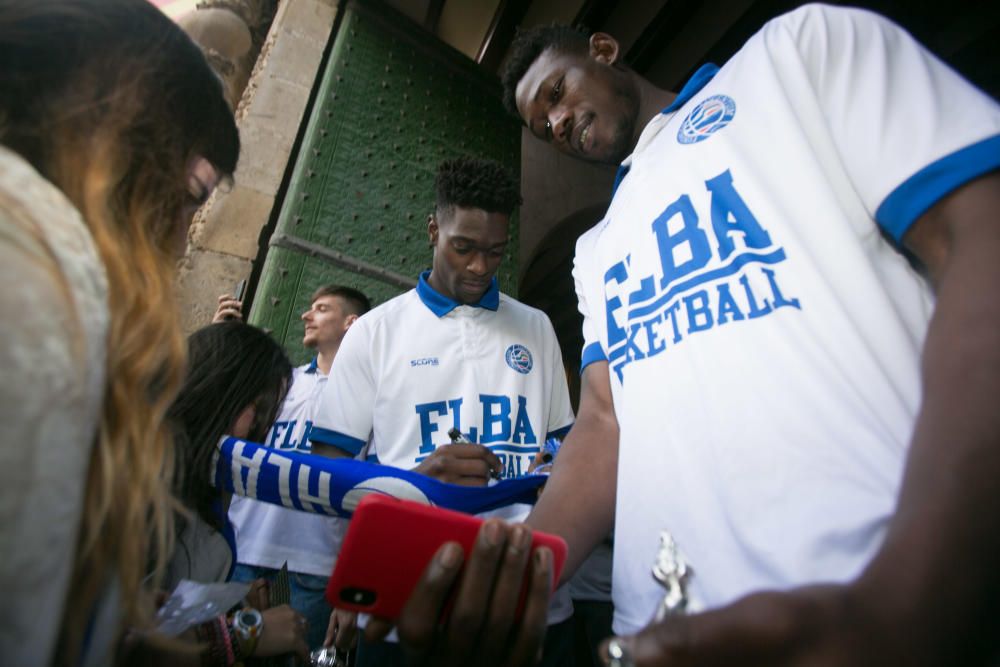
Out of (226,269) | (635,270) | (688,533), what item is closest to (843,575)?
(688,533)

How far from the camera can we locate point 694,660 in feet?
1.27

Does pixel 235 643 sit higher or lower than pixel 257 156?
lower

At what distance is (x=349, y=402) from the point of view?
6.04 feet

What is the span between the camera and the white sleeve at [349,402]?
1799 millimetres

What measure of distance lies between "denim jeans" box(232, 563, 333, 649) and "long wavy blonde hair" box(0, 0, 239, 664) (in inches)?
52.1

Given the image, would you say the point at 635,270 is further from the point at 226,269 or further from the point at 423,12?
the point at 423,12

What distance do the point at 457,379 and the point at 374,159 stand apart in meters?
2.04

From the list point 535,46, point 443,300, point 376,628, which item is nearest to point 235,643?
point 376,628

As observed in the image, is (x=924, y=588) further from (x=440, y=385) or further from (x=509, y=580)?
(x=440, y=385)

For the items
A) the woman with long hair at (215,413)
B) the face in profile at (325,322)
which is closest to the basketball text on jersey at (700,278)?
the woman with long hair at (215,413)

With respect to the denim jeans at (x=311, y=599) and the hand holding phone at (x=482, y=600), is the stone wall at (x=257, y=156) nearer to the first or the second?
the denim jeans at (x=311, y=599)

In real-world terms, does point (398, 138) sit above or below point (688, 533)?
above

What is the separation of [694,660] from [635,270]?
68cm

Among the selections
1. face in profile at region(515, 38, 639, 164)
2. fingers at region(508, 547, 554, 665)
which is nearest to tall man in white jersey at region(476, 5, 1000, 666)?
A: fingers at region(508, 547, 554, 665)
